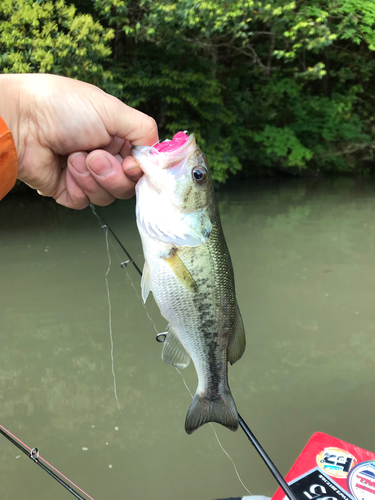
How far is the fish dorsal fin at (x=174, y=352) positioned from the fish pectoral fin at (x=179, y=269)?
0.18m

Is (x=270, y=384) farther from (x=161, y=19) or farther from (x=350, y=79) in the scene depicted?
(x=350, y=79)

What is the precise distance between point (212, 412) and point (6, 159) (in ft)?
3.15

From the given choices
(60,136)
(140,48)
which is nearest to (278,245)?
(60,136)

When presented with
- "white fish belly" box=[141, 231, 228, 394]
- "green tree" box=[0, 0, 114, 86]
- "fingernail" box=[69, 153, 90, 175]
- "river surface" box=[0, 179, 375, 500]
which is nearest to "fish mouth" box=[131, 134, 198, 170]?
"white fish belly" box=[141, 231, 228, 394]

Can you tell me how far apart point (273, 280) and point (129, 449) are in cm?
263

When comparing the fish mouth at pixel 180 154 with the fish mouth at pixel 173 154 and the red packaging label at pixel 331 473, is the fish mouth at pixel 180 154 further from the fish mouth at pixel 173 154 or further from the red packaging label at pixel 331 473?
the red packaging label at pixel 331 473

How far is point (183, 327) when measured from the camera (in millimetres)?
1214

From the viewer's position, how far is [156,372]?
9.96 ft

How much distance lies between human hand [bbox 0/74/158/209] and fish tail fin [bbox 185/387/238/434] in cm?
72

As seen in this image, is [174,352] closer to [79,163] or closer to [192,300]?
[192,300]

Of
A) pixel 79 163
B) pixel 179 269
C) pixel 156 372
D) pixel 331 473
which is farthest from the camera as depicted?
pixel 156 372

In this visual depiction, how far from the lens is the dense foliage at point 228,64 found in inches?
228

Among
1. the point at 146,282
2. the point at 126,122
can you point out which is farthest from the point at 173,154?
the point at 146,282

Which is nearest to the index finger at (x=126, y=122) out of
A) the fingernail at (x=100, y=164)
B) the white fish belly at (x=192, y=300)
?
the fingernail at (x=100, y=164)
